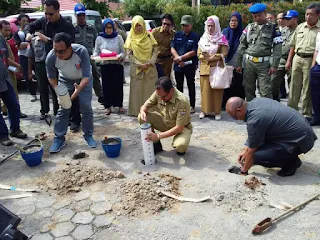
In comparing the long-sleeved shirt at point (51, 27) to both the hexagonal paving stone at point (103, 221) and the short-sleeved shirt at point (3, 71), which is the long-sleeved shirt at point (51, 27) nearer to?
the short-sleeved shirt at point (3, 71)

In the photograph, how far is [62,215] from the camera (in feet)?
9.44

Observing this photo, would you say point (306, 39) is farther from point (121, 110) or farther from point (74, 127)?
point (74, 127)

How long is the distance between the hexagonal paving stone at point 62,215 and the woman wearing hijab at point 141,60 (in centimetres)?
290

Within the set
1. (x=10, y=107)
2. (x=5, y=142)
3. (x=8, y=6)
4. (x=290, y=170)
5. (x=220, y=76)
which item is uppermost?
(x=8, y=6)

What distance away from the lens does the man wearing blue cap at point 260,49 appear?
4.84 meters

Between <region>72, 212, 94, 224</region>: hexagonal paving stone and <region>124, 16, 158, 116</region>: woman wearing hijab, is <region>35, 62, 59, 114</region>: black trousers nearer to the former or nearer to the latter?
<region>124, 16, 158, 116</region>: woman wearing hijab

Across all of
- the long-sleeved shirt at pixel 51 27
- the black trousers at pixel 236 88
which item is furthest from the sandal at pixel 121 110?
the black trousers at pixel 236 88

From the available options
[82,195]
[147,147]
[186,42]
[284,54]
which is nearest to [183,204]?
[147,147]

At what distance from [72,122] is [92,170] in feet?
5.68

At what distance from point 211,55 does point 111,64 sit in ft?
A: 5.77

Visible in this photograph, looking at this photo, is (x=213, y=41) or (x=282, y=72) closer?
(x=213, y=41)

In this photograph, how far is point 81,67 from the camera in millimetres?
4082

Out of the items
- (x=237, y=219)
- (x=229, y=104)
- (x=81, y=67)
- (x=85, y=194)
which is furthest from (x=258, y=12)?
(x=85, y=194)

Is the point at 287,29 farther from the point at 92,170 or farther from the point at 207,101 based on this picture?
the point at 92,170
